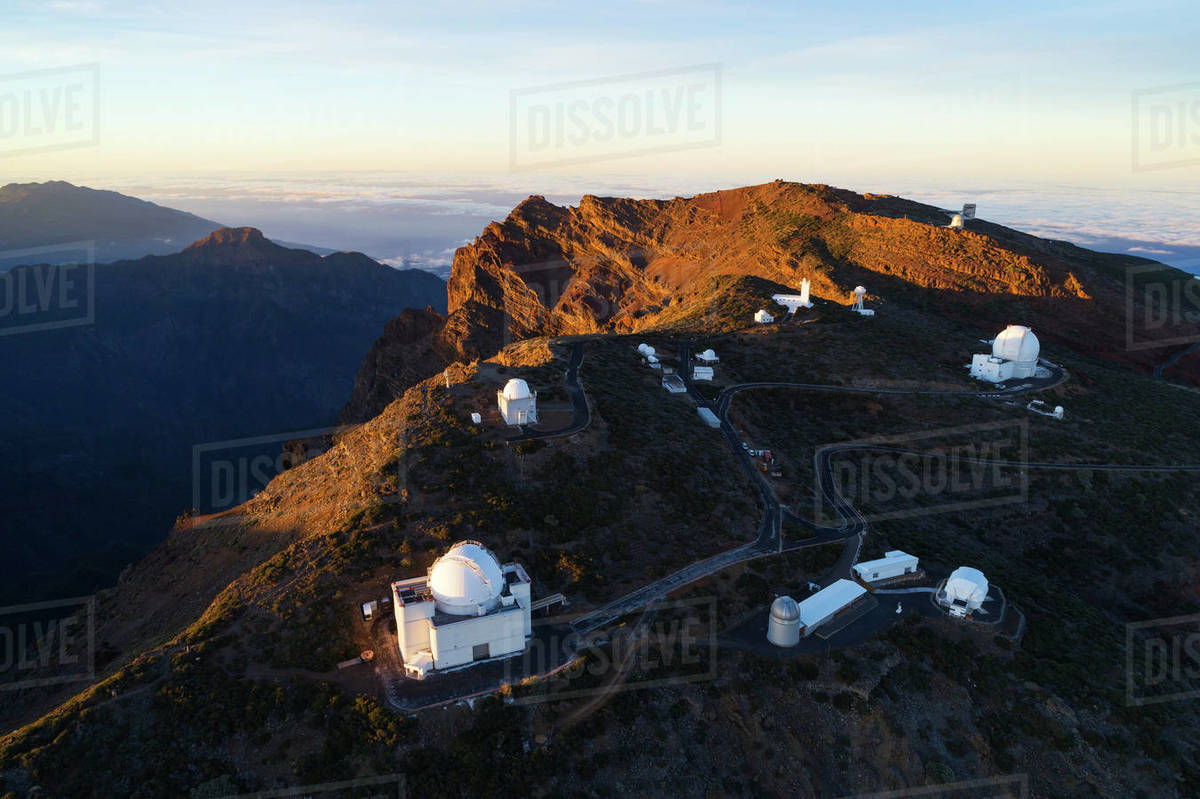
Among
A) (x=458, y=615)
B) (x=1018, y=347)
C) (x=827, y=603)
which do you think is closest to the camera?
(x=458, y=615)

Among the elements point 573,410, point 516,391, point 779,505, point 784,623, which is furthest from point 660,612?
point 573,410

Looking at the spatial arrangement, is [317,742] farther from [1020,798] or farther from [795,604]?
[1020,798]

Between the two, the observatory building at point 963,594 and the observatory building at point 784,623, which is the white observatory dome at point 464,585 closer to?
the observatory building at point 784,623

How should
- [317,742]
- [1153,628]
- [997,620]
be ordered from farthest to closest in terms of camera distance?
[1153,628] < [997,620] < [317,742]

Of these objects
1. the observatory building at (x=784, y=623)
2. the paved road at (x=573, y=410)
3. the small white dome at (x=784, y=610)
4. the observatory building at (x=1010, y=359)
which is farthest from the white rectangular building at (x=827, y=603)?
Result: the observatory building at (x=1010, y=359)

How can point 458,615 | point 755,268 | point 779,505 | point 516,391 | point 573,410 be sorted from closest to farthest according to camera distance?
point 458,615 < point 779,505 < point 516,391 < point 573,410 < point 755,268

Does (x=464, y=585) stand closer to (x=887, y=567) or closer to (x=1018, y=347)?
(x=887, y=567)

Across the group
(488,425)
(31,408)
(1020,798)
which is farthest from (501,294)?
(31,408)
